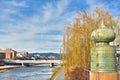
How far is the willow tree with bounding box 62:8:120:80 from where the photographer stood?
2062cm

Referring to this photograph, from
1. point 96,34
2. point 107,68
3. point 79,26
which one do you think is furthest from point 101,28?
point 79,26

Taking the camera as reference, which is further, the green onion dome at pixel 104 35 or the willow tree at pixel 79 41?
the willow tree at pixel 79 41

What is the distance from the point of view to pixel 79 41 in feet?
73.7

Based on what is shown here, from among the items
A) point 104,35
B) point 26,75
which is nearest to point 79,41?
point 104,35

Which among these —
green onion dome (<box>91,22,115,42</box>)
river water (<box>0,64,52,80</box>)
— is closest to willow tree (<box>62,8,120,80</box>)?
green onion dome (<box>91,22,115,42</box>)

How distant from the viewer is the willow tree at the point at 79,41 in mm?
20616

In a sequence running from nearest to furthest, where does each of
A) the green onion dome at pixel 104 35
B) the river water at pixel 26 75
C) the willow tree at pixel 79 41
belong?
the green onion dome at pixel 104 35, the willow tree at pixel 79 41, the river water at pixel 26 75

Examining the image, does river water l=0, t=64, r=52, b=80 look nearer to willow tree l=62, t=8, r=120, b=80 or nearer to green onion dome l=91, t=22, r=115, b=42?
willow tree l=62, t=8, r=120, b=80

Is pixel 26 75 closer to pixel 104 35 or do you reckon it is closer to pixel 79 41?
pixel 79 41

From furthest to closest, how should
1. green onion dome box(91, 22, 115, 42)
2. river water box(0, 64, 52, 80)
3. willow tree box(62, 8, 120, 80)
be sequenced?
1. river water box(0, 64, 52, 80)
2. willow tree box(62, 8, 120, 80)
3. green onion dome box(91, 22, 115, 42)

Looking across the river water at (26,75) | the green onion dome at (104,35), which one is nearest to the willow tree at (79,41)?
the green onion dome at (104,35)

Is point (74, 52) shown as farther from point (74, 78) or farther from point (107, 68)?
point (107, 68)

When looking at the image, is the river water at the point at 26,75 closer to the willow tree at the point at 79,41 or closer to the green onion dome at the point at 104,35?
the willow tree at the point at 79,41

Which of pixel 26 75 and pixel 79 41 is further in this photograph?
pixel 26 75
